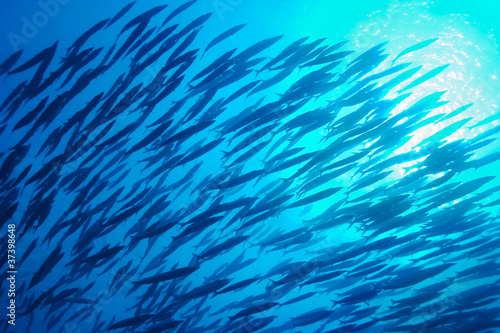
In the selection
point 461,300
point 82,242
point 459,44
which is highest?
point 459,44

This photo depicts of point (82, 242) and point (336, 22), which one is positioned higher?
point (336, 22)

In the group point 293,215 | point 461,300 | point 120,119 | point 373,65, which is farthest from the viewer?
point 293,215

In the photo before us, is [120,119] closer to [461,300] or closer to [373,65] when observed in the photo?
[373,65]

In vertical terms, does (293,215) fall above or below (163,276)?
above

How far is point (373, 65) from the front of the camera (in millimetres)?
5824

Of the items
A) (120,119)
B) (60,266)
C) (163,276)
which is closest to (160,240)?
(60,266)

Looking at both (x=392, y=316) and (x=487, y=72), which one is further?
(x=487, y=72)

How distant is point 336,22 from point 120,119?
7612mm

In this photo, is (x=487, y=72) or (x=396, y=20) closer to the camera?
(x=396, y=20)

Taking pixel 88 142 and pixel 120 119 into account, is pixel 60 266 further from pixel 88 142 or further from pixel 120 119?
pixel 88 142

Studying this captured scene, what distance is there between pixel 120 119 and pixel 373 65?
8624 millimetres

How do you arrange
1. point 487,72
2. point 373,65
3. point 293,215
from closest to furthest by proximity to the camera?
point 373,65 < point 487,72 < point 293,215

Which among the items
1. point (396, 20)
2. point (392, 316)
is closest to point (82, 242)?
point (392, 316)

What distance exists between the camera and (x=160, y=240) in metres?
21.3
